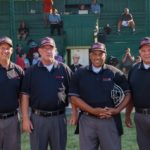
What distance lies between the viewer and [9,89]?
6195mm

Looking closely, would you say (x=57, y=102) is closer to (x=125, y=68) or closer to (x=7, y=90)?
(x=7, y=90)

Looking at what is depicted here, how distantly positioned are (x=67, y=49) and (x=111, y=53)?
2058 mm

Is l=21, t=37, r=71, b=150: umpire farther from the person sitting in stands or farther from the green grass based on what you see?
the person sitting in stands

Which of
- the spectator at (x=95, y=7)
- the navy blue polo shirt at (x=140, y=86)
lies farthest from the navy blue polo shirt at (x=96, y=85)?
the spectator at (x=95, y=7)

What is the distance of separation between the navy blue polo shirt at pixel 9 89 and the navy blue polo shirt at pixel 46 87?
117 millimetres

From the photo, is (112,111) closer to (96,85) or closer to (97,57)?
(96,85)

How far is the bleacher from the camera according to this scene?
67.2 ft

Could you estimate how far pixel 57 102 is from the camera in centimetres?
613

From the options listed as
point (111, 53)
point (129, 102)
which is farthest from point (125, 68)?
point (129, 102)

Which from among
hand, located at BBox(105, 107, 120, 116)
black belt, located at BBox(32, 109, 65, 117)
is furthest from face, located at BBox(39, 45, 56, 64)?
hand, located at BBox(105, 107, 120, 116)

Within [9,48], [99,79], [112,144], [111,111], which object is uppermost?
[9,48]

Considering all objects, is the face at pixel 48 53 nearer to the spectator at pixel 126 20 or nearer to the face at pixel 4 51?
the face at pixel 4 51

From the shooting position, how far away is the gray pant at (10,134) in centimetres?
622

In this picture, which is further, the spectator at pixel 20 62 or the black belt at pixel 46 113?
the spectator at pixel 20 62
